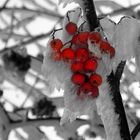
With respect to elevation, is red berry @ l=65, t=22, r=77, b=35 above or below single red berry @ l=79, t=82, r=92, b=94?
above

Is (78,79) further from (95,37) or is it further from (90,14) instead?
(90,14)

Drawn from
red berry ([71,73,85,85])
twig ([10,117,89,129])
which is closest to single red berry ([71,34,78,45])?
red berry ([71,73,85,85])

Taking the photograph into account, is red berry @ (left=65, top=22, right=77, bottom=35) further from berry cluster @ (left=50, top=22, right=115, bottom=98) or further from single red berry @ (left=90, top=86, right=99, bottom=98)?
single red berry @ (left=90, top=86, right=99, bottom=98)

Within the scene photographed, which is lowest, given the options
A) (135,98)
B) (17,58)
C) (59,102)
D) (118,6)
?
(135,98)

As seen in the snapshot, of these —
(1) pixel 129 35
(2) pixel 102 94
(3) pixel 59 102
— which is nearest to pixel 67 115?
(2) pixel 102 94

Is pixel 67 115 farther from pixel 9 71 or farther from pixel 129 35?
pixel 9 71

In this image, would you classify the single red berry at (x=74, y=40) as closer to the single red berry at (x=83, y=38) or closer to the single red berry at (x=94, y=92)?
the single red berry at (x=83, y=38)

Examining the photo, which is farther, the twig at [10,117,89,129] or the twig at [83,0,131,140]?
the twig at [10,117,89,129]

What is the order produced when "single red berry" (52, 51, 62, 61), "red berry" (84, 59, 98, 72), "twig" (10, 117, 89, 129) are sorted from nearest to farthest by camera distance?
1. "red berry" (84, 59, 98, 72)
2. "single red berry" (52, 51, 62, 61)
3. "twig" (10, 117, 89, 129)

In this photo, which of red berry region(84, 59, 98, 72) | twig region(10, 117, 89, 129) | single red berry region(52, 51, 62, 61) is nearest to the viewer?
red berry region(84, 59, 98, 72)
